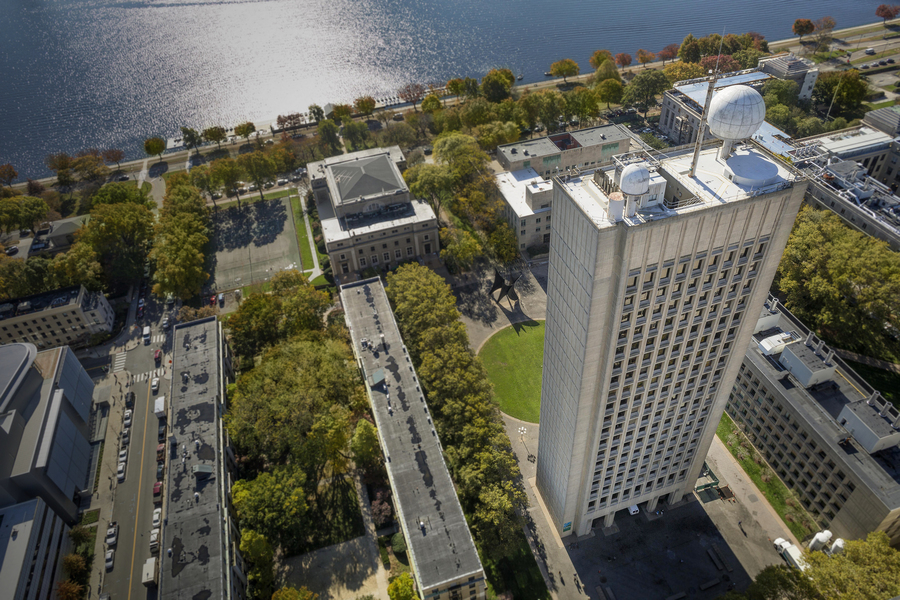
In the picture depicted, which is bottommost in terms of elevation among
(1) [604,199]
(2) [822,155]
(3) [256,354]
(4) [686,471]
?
(3) [256,354]

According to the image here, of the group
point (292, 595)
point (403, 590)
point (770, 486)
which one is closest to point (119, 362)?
point (292, 595)

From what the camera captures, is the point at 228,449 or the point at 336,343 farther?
the point at 336,343

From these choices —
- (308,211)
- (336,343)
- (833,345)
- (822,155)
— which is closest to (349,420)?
(336,343)

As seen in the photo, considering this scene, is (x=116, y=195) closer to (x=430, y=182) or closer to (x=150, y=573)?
(x=430, y=182)

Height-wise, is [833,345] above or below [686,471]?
above

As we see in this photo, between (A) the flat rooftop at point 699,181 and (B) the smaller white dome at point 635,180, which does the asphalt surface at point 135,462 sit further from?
(B) the smaller white dome at point 635,180

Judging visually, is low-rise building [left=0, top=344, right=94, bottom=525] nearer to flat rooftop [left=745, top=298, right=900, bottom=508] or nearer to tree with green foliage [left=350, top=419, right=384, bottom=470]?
tree with green foliage [left=350, top=419, right=384, bottom=470]

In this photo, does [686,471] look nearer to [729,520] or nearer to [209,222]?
[729,520]
